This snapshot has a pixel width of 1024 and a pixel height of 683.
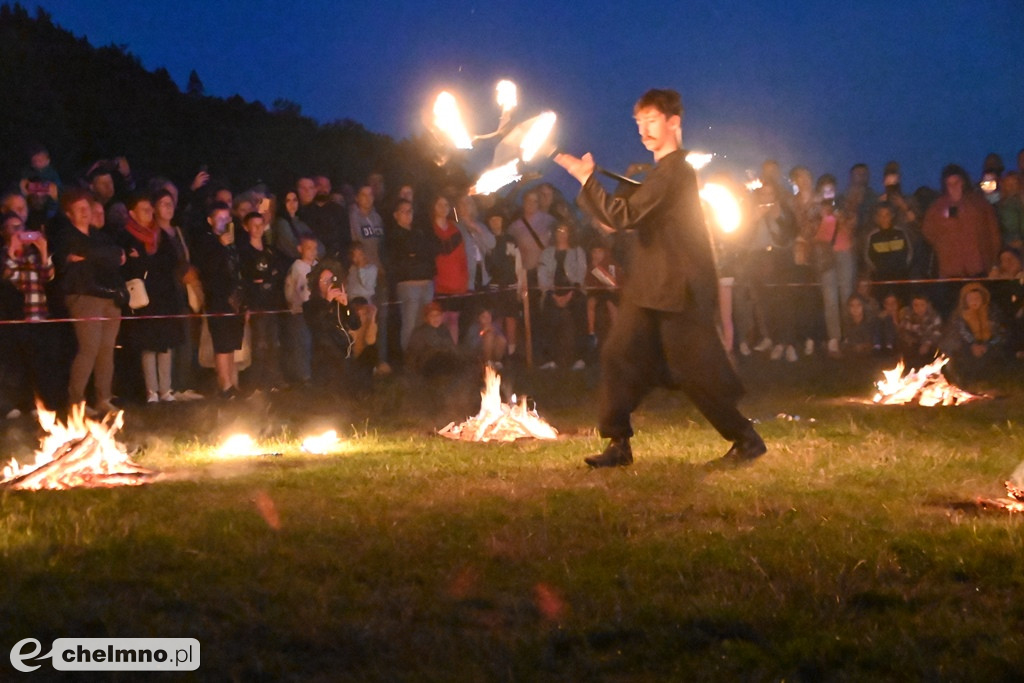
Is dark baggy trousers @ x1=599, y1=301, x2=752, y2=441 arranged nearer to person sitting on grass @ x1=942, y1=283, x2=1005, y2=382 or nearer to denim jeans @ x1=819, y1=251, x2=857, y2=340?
person sitting on grass @ x1=942, y1=283, x2=1005, y2=382

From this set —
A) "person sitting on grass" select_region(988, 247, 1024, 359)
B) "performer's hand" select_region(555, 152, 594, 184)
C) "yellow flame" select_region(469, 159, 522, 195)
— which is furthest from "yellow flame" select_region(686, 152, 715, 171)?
"person sitting on grass" select_region(988, 247, 1024, 359)

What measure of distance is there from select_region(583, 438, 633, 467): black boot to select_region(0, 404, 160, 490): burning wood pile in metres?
2.74

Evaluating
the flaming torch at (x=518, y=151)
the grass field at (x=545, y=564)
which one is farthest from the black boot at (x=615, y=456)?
the flaming torch at (x=518, y=151)

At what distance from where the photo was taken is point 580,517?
6922mm

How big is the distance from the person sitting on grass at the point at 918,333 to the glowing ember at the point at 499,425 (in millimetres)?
5906

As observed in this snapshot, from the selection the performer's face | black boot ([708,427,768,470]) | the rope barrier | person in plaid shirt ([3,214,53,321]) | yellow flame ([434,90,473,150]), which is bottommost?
black boot ([708,427,768,470])

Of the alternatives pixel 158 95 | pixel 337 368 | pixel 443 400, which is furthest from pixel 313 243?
pixel 158 95

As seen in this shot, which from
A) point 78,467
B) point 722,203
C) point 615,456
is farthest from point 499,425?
point 78,467

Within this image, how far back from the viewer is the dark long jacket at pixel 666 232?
27.6 ft

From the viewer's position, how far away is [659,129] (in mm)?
8625

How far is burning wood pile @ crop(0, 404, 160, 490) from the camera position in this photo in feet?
27.1

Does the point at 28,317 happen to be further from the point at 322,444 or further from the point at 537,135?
the point at 537,135

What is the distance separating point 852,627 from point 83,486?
4.94m

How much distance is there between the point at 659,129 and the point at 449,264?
7718mm
